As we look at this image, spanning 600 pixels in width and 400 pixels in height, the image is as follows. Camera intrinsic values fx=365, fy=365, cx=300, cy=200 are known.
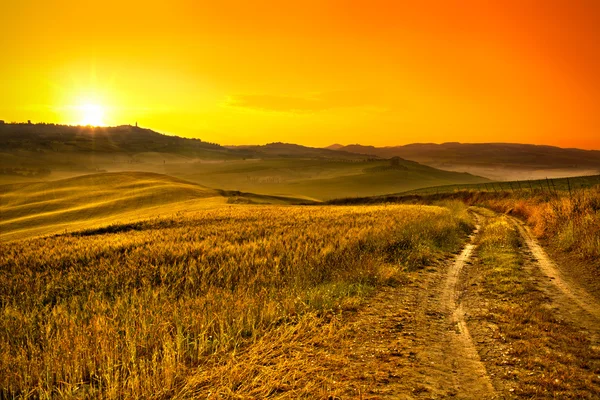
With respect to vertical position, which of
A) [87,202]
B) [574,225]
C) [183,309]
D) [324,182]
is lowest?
[87,202]

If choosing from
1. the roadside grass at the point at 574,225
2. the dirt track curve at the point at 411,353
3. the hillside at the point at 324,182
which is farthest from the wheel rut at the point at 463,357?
the hillside at the point at 324,182

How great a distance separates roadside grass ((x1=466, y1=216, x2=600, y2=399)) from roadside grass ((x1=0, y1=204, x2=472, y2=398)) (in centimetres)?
262

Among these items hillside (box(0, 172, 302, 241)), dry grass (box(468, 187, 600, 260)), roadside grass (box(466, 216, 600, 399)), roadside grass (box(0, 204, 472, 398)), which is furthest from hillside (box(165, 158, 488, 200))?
roadside grass (box(466, 216, 600, 399))

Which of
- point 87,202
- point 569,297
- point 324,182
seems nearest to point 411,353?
point 569,297

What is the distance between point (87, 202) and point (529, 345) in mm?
59651

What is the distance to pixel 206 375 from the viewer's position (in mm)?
4984

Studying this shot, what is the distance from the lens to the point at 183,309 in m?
7.29

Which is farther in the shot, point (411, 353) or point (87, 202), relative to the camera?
point (87, 202)

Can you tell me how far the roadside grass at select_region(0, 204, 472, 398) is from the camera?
492 cm

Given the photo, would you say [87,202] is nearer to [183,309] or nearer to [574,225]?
[183,309]

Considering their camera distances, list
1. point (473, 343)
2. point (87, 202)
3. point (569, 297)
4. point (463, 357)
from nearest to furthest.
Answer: point (463, 357) → point (473, 343) → point (569, 297) → point (87, 202)

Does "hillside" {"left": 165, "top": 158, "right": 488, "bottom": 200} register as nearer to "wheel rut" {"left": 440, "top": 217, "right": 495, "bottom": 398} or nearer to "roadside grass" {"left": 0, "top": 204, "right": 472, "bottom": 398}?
"roadside grass" {"left": 0, "top": 204, "right": 472, "bottom": 398}

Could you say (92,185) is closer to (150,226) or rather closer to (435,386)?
(150,226)

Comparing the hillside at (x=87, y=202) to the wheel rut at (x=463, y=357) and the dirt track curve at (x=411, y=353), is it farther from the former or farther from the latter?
the wheel rut at (x=463, y=357)
